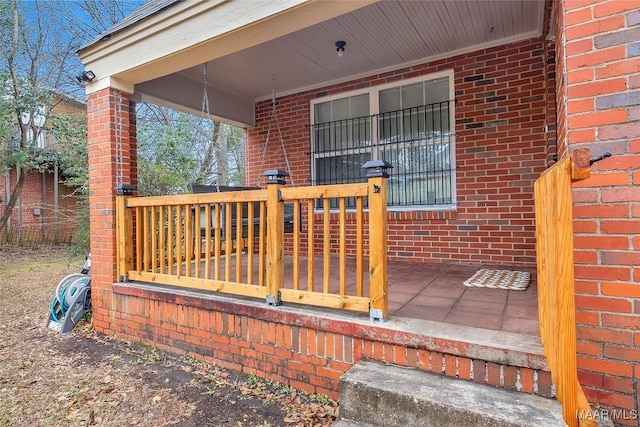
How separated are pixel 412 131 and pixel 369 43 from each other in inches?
45.6

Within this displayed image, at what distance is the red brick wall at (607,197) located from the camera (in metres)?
1.45

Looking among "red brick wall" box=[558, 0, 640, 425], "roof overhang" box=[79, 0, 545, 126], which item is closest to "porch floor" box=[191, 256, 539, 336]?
"red brick wall" box=[558, 0, 640, 425]

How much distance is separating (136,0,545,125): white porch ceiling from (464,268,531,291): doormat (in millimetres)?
2371

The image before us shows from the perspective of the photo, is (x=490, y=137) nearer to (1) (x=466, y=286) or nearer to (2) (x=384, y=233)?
(1) (x=466, y=286)

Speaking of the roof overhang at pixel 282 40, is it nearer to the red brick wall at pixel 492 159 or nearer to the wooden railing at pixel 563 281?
the red brick wall at pixel 492 159

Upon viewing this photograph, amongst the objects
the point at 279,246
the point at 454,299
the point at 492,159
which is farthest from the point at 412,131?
the point at 279,246

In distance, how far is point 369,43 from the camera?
148 inches

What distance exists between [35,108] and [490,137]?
10.6 metres

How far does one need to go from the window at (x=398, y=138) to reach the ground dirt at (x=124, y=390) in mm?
2814

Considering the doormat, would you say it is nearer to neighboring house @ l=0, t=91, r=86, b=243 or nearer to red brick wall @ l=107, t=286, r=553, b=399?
red brick wall @ l=107, t=286, r=553, b=399

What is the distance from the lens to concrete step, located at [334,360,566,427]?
4.70ft

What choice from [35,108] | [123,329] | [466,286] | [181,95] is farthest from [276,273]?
[35,108]

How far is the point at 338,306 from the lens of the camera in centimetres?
214

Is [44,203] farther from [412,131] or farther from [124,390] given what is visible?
[412,131]
